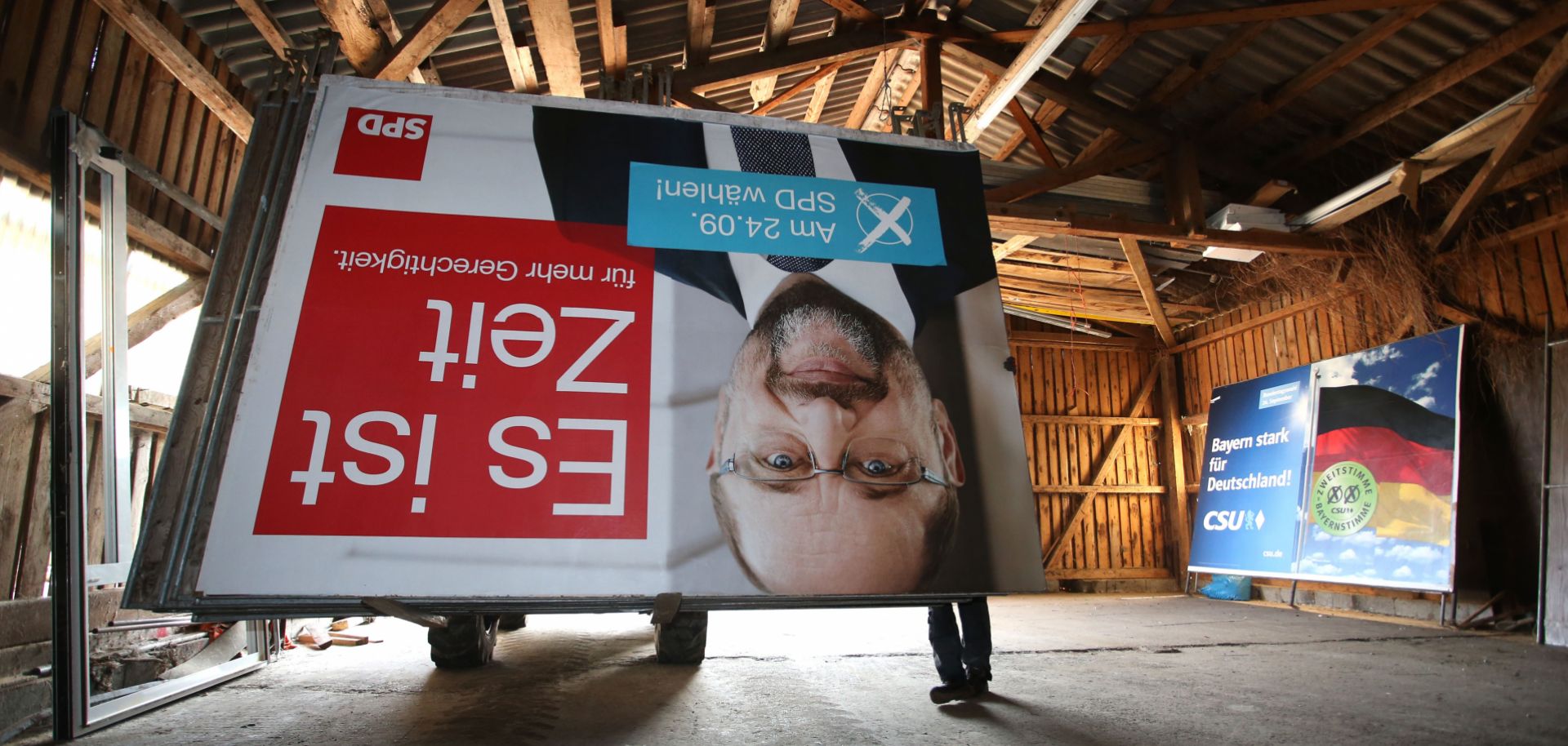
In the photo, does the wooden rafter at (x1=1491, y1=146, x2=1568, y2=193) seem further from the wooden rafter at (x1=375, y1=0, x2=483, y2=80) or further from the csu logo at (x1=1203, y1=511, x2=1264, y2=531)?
the wooden rafter at (x1=375, y1=0, x2=483, y2=80)

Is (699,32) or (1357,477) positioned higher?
(699,32)

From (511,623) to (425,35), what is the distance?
15.5ft

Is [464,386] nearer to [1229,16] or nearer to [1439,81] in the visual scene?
[1229,16]

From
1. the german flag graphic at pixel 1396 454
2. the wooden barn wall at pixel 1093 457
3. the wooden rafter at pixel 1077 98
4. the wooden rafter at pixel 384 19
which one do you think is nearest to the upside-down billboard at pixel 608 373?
the wooden rafter at pixel 384 19

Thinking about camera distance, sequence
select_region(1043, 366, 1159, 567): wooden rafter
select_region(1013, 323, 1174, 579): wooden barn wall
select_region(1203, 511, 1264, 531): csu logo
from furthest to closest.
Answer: select_region(1013, 323, 1174, 579): wooden barn wall, select_region(1043, 366, 1159, 567): wooden rafter, select_region(1203, 511, 1264, 531): csu logo

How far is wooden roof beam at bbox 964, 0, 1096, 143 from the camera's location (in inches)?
203

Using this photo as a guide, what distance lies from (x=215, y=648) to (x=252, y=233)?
11.3 feet

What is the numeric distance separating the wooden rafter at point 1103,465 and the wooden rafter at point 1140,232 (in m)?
4.54

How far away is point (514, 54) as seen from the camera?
461 cm

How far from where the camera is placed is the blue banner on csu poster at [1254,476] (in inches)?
344

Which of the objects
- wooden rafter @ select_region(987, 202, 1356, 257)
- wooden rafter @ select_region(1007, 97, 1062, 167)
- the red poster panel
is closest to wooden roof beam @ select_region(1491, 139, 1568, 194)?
wooden rafter @ select_region(987, 202, 1356, 257)

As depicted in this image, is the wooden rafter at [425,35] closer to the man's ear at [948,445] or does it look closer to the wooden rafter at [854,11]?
the man's ear at [948,445]

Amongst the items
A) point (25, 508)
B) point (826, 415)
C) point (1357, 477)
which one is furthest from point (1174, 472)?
point (25, 508)

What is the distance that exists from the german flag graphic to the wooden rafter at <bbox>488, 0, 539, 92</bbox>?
26.6 ft
